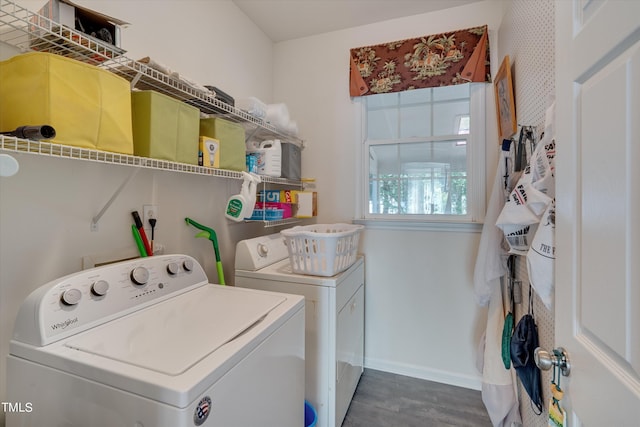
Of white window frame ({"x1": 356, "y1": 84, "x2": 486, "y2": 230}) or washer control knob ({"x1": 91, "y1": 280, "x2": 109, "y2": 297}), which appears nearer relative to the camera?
washer control knob ({"x1": 91, "y1": 280, "x2": 109, "y2": 297})

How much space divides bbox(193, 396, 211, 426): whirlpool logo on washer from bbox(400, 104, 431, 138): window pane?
2.14 metres

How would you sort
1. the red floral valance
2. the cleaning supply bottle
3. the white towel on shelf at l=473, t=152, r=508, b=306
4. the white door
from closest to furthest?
1. the white door
2. the white towel on shelf at l=473, t=152, r=508, b=306
3. the cleaning supply bottle
4. the red floral valance

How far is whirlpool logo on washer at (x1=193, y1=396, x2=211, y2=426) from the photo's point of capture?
0.66 metres

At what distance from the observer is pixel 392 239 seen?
227 centimetres

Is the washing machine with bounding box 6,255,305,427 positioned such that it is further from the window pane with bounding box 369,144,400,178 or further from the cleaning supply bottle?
the window pane with bounding box 369,144,400,178

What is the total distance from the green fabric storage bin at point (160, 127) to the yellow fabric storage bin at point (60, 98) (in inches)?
5.9

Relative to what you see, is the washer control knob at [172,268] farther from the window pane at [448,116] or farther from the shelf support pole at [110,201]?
the window pane at [448,116]

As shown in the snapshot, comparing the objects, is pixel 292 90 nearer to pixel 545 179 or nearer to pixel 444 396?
pixel 545 179

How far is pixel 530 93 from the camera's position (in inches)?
53.6

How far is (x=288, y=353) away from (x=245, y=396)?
0.88 ft

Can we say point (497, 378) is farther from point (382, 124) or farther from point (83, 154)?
point (83, 154)

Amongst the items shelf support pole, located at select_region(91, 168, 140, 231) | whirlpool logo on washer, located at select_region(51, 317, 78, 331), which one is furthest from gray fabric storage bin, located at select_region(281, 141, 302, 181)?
whirlpool logo on washer, located at select_region(51, 317, 78, 331)

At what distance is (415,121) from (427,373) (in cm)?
194

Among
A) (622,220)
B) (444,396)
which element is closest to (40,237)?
(622,220)
